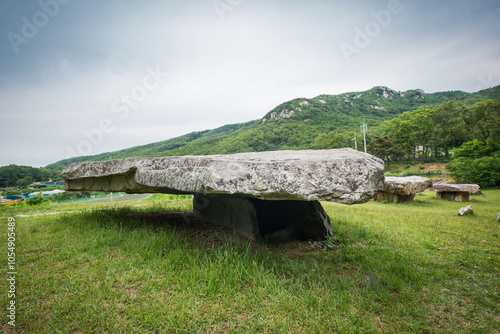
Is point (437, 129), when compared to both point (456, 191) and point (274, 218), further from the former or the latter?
point (274, 218)

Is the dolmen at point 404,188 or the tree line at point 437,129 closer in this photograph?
the dolmen at point 404,188

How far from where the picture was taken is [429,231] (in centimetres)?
454

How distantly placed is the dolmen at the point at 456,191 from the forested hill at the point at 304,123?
2042cm

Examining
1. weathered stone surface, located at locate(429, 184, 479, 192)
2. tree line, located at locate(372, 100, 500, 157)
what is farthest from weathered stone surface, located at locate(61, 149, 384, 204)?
tree line, located at locate(372, 100, 500, 157)

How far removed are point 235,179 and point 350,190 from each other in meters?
1.10

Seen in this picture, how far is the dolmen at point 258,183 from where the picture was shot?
2262mm

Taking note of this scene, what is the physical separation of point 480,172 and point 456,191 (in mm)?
5674

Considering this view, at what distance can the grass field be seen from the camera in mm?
1753

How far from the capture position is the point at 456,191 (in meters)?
9.56

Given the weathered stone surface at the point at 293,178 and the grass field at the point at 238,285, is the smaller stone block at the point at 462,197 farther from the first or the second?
the weathered stone surface at the point at 293,178

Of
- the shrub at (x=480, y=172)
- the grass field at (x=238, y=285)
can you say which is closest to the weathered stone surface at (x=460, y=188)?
the shrub at (x=480, y=172)

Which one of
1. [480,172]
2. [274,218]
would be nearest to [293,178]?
[274,218]

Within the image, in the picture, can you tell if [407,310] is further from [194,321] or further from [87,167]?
[87,167]

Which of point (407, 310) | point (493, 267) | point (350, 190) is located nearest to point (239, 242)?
point (350, 190)
